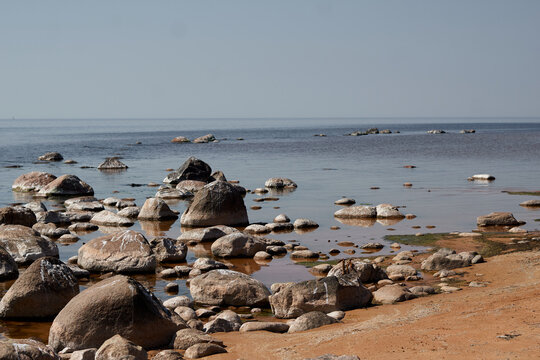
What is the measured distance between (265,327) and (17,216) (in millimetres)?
16408

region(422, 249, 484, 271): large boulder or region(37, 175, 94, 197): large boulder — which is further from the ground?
region(422, 249, 484, 271): large boulder

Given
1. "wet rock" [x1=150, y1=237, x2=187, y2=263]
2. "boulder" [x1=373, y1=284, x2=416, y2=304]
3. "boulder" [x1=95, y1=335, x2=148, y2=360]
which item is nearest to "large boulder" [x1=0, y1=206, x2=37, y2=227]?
"wet rock" [x1=150, y1=237, x2=187, y2=263]

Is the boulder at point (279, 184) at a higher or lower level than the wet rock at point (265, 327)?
lower

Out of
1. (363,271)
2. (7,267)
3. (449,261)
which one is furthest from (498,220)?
(7,267)

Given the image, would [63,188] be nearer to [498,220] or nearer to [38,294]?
[498,220]

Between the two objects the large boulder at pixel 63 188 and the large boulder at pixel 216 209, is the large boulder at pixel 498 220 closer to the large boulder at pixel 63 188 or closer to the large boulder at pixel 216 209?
the large boulder at pixel 216 209

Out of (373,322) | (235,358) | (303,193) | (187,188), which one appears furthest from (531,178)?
(235,358)

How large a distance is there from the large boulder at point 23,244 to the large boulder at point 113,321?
8.18 meters

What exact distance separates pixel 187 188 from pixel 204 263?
67.4ft

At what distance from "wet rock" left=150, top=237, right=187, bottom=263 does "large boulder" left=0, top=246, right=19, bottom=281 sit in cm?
408

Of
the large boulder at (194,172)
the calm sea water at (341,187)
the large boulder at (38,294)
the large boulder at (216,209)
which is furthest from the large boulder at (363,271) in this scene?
the large boulder at (194,172)

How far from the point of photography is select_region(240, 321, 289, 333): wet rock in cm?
1338

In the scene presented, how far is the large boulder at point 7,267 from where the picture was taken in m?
18.8

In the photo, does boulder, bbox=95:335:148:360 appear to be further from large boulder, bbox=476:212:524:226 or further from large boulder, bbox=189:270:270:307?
large boulder, bbox=476:212:524:226
